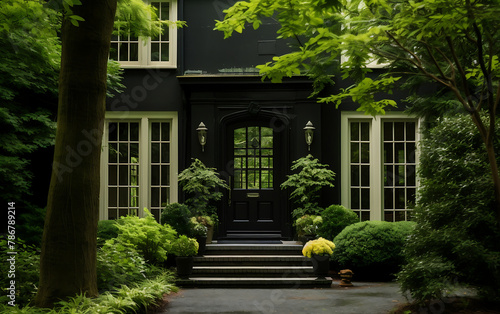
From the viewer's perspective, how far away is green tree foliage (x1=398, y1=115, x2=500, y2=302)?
7.11 m

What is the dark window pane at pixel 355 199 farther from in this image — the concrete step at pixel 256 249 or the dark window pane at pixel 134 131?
the dark window pane at pixel 134 131

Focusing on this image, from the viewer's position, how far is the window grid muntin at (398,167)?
14094 mm

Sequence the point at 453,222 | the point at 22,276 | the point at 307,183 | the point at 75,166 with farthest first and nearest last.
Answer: the point at 307,183
the point at 453,222
the point at 22,276
the point at 75,166

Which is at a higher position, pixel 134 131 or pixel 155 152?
pixel 134 131

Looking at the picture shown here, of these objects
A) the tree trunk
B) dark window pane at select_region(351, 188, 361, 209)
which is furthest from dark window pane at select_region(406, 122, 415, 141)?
the tree trunk

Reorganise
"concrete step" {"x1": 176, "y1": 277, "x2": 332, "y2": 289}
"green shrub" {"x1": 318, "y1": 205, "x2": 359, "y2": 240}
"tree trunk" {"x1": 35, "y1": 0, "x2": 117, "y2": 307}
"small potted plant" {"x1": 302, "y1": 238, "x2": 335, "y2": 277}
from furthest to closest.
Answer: "green shrub" {"x1": 318, "y1": 205, "x2": 359, "y2": 240} → "small potted plant" {"x1": 302, "y1": 238, "x2": 335, "y2": 277} → "concrete step" {"x1": 176, "y1": 277, "x2": 332, "y2": 289} → "tree trunk" {"x1": 35, "y1": 0, "x2": 117, "y2": 307}

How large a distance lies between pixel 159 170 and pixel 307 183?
3.88 m

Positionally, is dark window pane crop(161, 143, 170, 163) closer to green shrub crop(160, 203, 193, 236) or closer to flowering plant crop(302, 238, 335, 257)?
green shrub crop(160, 203, 193, 236)

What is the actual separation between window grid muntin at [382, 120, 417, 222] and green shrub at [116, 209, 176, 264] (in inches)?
239

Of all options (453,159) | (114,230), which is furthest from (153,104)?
(453,159)

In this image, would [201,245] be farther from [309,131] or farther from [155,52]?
[155,52]

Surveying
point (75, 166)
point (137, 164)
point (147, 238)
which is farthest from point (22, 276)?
point (137, 164)

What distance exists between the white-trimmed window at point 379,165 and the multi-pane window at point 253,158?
1.93 m

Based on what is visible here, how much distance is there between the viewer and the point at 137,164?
46.6 feet
